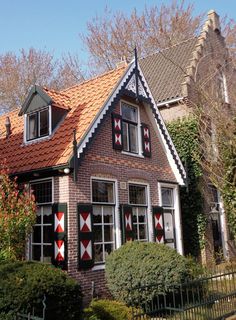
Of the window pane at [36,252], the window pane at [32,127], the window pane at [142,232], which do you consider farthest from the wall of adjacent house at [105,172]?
the window pane at [32,127]

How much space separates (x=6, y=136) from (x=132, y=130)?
15.1 feet

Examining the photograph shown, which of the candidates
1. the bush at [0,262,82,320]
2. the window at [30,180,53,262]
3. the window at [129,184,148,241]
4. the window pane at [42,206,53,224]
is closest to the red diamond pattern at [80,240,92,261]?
the window at [30,180,53,262]

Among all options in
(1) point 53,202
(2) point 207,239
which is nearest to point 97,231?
(1) point 53,202

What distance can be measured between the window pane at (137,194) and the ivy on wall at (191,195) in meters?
3.64

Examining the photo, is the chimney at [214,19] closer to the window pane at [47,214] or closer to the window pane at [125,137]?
the window pane at [125,137]

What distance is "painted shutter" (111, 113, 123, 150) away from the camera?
11.7m

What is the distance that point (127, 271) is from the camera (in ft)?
29.6

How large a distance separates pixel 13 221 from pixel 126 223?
147 inches

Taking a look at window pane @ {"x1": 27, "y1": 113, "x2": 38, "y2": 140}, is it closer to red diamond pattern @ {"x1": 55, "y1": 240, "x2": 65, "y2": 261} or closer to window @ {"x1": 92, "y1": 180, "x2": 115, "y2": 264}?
window @ {"x1": 92, "y1": 180, "x2": 115, "y2": 264}

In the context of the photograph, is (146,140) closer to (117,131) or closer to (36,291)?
(117,131)

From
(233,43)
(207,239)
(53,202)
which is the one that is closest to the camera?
(53,202)

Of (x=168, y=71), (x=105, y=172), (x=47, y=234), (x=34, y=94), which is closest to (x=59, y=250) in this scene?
(x=47, y=234)

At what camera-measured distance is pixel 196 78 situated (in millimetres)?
→ 17625

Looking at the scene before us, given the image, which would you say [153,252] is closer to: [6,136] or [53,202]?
[53,202]
